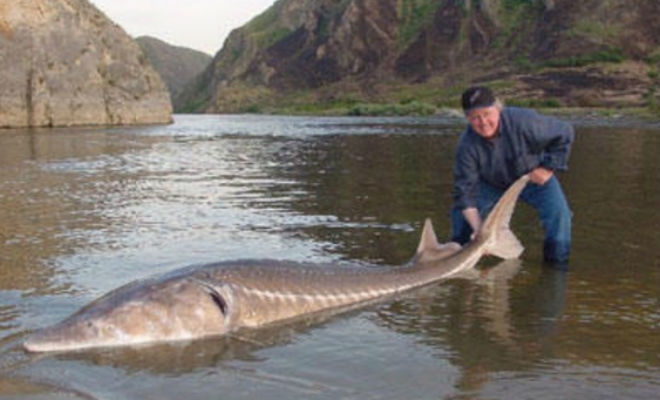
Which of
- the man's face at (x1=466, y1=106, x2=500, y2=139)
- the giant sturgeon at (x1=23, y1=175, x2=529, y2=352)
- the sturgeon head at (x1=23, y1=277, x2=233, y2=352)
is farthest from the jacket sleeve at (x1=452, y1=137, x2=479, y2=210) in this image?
the sturgeon head at (x1=23, y1=277, x2=233, y2=352)

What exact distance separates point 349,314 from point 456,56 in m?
113

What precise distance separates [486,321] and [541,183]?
82.1 inches

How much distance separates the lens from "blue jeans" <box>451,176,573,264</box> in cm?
730

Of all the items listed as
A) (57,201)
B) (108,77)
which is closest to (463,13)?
(108,77)

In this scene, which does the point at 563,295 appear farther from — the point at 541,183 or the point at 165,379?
the point at 165,379

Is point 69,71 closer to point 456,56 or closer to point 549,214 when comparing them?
point 549,214

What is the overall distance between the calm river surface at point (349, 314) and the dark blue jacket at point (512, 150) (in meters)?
0.89

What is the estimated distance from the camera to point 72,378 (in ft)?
13.9

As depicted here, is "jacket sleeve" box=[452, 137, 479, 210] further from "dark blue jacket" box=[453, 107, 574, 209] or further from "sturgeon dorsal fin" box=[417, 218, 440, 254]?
"sturgeon dorsal fin" box=[417, 218, 440, 254]

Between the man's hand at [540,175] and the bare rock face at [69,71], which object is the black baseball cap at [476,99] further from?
the bare rock face at [69,71]

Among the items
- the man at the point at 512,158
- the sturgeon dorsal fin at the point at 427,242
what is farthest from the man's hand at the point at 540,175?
the sturgeon dorsal fin at the point at 427,242

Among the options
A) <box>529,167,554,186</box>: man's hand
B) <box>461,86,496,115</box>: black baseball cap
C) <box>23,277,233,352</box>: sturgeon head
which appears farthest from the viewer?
<box>529,167,554,186</box>: man's hand

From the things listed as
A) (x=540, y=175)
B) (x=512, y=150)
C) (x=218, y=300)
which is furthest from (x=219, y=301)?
(x=540, y=175)

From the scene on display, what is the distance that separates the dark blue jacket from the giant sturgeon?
32.2 inches
